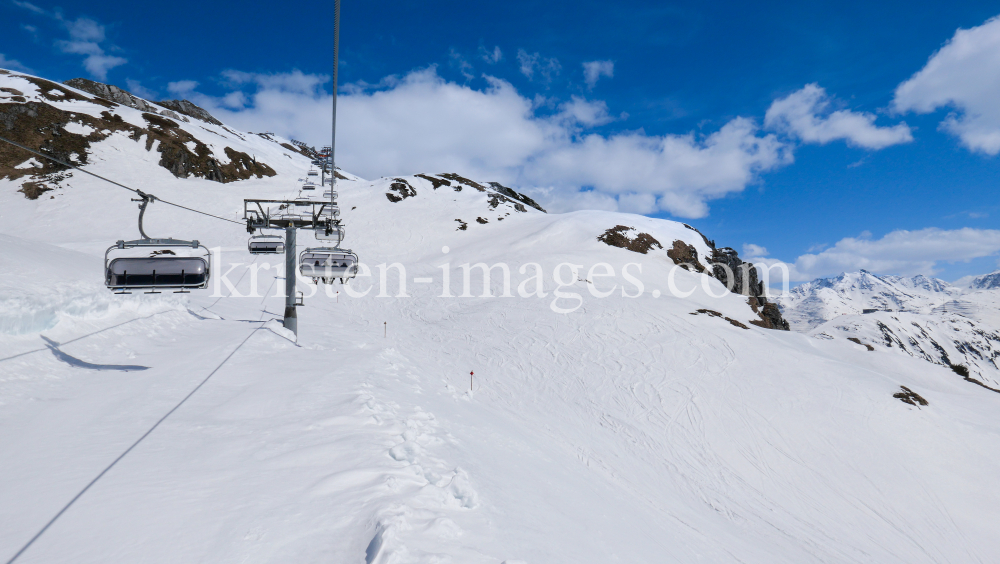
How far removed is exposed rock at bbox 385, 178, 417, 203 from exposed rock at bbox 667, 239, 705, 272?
39007mm

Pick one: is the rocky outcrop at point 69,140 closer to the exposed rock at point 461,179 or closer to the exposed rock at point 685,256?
the exposed rock at point 461,179

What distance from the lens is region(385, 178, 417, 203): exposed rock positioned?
61.8 meters

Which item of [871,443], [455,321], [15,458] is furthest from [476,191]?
[15,458]

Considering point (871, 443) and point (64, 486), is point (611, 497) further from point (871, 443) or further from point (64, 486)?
point (871, 443)

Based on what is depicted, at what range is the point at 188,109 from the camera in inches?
5472

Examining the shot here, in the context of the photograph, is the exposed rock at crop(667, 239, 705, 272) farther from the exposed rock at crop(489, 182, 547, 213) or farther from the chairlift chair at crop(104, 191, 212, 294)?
the chairlift chair at crop(104, 191, 212, 294)

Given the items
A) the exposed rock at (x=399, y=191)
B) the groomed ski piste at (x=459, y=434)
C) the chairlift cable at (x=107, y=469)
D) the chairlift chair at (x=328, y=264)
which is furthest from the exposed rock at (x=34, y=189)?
the chairlift cable at (x=107, y=469)

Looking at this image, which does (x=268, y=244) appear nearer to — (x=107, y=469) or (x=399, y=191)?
(x=107, y=469)

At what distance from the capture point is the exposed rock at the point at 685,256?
47834mm

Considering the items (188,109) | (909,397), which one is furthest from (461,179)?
(188,109)

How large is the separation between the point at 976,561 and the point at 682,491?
345 inches

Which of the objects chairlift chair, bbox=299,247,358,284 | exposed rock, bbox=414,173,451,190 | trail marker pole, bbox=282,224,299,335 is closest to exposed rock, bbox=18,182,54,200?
exposed rock, bbox=414,173,451,190

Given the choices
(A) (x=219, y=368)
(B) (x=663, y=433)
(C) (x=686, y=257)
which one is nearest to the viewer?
(A) (x=219, y=368)

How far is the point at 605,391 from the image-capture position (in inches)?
738
